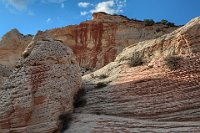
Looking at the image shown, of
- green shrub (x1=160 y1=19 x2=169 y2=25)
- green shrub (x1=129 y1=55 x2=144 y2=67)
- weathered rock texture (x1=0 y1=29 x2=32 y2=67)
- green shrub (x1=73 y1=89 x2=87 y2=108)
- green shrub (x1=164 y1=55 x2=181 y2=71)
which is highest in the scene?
green shrub (x1=160 y1=19 x2=169 y2=25)

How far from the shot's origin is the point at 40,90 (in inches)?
590

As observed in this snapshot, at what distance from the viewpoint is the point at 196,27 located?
1714cm

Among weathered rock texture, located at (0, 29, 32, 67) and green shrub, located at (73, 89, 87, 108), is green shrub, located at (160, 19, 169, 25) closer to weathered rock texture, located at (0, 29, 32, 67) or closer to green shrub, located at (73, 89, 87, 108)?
weathered rock texture, located at (0, 29, 32, 67)

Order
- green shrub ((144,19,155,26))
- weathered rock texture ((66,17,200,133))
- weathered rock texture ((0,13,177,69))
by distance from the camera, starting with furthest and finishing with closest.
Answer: green shrub ((144,19,155,26)) → weathered rock texture ((0,13,177,69)) → weathered rock texture ((66,17,200,133))

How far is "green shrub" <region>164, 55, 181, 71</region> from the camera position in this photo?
16266 mm

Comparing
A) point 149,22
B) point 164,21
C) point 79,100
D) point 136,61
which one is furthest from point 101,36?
point 79,100

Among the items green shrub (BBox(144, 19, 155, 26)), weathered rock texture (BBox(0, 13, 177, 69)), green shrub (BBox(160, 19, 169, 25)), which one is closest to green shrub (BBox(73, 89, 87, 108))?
weathered rock texture (BBox(0, 13, 177, 69))

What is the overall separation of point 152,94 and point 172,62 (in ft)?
5.48

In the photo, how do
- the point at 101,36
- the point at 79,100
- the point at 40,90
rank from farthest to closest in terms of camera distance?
the point at 101,36
the point at 79,100
the point at 40,90

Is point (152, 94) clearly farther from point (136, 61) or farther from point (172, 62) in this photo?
point (136, 61)

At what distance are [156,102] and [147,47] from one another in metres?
4.18

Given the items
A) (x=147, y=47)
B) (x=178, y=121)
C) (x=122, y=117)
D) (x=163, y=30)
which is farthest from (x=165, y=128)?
(x=163, y=30)

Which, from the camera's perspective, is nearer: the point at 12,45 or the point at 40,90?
the point at 40,90

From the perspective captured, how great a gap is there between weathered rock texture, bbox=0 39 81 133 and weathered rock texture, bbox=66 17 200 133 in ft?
2.77
